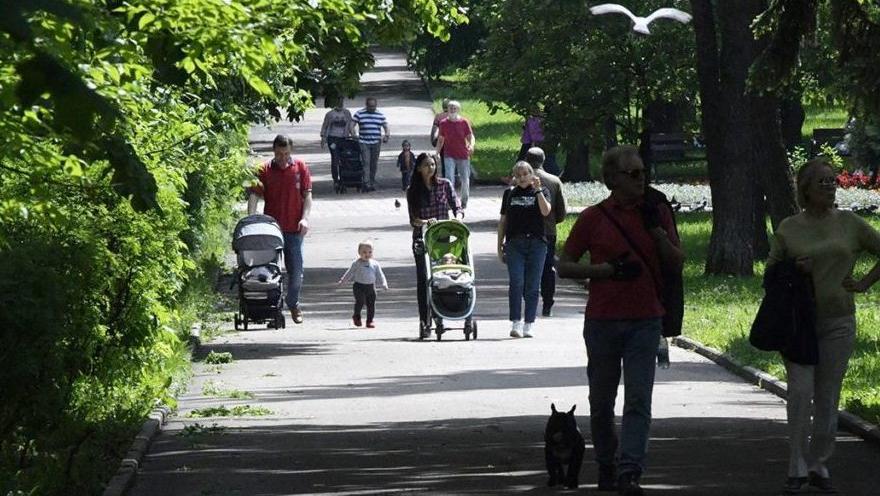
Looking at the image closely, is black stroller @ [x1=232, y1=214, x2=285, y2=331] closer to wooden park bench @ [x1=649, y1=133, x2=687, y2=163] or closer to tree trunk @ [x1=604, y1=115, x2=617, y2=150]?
tree trunk @ [x1=604, y1=115, x2=617, y2=150]

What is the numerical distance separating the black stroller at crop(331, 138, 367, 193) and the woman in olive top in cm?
3013

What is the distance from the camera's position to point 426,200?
20.2 m

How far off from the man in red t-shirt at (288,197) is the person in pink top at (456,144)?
1423cm

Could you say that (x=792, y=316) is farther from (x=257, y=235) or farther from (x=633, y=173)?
(x=257, y=235)

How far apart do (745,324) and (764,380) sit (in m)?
4.13

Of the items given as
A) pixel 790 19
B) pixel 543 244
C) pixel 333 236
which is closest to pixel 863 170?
pixel 333 236

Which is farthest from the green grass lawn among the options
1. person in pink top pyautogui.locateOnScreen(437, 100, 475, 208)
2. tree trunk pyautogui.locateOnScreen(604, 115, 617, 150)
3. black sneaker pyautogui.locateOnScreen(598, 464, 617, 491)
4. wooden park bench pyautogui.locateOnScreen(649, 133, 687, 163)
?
wooden park bench pyautogui.locateOnScreen(649, 133, 687, 163)

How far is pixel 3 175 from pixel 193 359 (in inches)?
241

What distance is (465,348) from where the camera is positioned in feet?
62.5

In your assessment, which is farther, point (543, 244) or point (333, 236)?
point (333, 236)

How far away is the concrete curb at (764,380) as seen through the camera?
12750 mm

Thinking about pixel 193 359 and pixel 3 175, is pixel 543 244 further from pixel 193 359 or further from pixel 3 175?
pixel 3 175

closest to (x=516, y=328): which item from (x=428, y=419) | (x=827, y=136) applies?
(x=428, y=419)

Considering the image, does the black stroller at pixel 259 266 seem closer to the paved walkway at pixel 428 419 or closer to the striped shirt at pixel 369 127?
the paved walkway at pixel 428 419
